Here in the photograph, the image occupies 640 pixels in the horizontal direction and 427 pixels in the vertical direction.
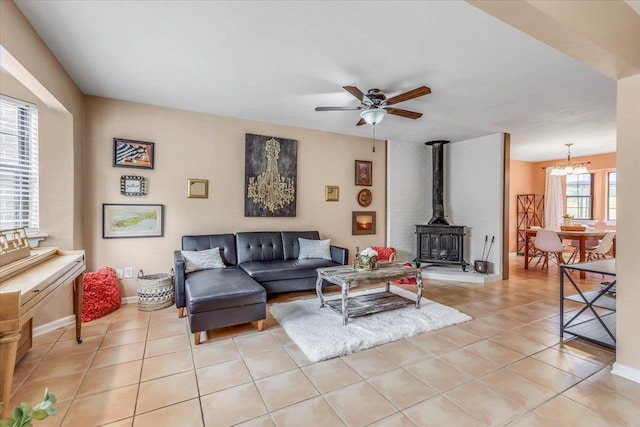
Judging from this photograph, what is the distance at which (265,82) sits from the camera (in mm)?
3096

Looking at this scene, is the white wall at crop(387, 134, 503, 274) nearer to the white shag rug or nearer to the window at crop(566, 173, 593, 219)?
the white shag rug

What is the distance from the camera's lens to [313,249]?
14.4 feet

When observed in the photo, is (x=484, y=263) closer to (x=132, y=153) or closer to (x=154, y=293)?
(x=154, y=293)

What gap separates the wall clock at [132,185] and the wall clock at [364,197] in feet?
11.1

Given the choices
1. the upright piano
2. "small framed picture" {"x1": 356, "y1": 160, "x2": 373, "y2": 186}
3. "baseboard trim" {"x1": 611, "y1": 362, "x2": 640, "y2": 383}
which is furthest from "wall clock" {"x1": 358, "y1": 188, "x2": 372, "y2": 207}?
the upright piano

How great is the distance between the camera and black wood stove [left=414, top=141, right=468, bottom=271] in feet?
17.6

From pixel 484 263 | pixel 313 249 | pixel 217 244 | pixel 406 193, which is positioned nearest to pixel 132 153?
pixel 217 244

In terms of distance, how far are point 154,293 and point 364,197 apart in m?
3.61

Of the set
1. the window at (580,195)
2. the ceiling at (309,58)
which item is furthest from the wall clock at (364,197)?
the window at (580,195)

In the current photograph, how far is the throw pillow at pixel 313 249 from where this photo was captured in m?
4.37

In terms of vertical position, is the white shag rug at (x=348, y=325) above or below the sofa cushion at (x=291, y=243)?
below

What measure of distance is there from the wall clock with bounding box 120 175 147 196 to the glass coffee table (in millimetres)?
2488

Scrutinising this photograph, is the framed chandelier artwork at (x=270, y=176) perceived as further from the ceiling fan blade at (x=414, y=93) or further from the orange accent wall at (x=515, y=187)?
the orange accent wall at (x=515, y=187)

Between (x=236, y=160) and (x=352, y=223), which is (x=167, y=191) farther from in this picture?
(x=352, y=223)
